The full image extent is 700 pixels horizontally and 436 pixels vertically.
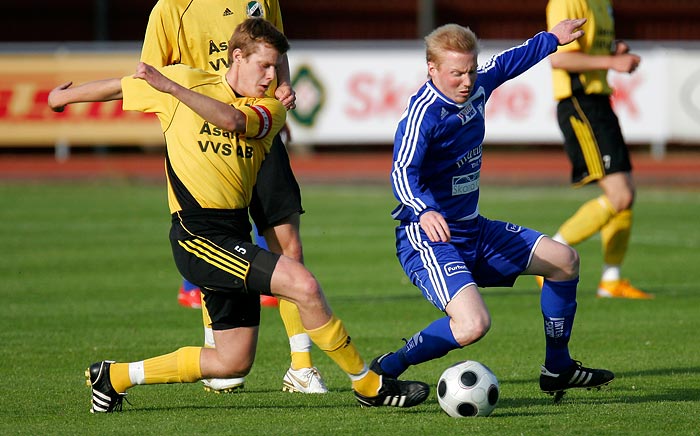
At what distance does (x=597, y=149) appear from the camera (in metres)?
9.95

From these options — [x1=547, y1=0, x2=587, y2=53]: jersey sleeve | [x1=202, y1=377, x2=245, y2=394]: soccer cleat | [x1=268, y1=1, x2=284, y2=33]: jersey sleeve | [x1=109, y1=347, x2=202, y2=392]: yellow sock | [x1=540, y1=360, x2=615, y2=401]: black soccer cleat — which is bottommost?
[x1=202, y1=377, x2=245, y2=394]: soccer cleat

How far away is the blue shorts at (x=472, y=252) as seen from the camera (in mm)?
6012

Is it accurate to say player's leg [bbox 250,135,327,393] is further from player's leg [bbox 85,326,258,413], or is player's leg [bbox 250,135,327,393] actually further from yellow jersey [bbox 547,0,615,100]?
yellow jersey [bbox 547,0,615,100]

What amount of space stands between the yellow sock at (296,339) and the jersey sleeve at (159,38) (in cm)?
157

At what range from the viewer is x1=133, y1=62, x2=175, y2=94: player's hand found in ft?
17.5

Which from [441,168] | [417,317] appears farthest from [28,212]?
[441,168]

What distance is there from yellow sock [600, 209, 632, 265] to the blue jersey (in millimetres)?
3994

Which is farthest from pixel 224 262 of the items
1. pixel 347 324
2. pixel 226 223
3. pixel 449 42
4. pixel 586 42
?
pixel 586 42

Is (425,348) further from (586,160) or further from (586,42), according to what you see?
(586,42)

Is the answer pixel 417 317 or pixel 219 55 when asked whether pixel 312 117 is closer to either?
pixel 417 317

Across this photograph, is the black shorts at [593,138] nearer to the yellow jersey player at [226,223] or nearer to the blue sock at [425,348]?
the blue sock at [425,348]

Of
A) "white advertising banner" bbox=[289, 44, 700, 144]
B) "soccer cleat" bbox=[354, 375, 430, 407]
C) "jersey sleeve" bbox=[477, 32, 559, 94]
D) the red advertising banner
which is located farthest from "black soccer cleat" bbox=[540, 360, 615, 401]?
the red advertising banner

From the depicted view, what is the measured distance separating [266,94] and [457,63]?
985mm

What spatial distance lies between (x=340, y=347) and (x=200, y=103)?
4.33ft
